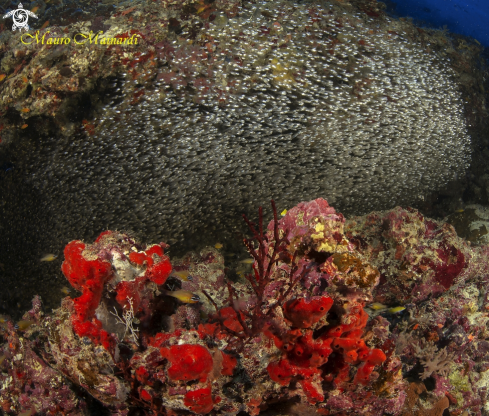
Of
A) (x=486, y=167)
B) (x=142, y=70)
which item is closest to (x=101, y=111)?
(x=142, y=70)

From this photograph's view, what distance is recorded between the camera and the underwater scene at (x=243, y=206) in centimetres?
272

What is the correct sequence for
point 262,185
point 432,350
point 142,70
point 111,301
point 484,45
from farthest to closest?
1. point 484,45
2. point 262,185
3. point 142,70
4. point 432,350
5. point 111,301

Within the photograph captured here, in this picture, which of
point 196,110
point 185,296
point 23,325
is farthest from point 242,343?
point 196,110

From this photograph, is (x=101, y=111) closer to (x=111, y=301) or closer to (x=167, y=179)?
(x=167, y=179)

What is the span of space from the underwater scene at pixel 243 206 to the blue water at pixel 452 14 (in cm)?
10

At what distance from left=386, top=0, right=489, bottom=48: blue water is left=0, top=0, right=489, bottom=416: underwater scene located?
0.34ft

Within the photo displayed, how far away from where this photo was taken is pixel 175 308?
138 inches

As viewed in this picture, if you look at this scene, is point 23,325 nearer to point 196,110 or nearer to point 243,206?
point 196,110

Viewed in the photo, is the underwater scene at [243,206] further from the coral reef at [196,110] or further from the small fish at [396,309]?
the small fish at [396,309]

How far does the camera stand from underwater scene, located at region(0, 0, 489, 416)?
2725 mm

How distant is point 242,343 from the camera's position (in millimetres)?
2648

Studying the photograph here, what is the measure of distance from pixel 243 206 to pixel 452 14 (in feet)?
31.3

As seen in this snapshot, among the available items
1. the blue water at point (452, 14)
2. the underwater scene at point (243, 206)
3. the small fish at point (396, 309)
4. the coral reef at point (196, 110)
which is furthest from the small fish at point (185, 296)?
the blue water at point (452, 14)

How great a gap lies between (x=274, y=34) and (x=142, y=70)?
10.1ft
